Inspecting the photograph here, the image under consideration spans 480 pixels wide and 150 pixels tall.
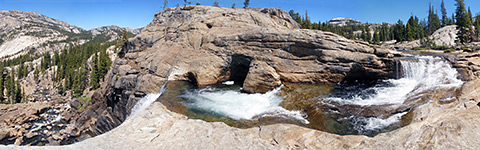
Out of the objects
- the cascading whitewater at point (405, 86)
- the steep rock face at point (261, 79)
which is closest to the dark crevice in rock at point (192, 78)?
the steep rock face at point (261, 79)

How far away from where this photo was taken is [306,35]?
21.9m

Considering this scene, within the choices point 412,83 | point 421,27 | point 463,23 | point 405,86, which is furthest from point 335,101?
point 421,27

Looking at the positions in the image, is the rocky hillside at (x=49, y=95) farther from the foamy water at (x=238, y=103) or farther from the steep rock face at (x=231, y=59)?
the foamy water at (x=238, y=103)

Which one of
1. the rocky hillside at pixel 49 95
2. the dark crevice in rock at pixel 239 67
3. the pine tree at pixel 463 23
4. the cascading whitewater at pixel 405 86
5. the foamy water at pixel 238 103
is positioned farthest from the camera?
the pine tree at pixel 463 23

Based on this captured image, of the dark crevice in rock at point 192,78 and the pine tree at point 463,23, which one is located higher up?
the pine tree at point 463,23

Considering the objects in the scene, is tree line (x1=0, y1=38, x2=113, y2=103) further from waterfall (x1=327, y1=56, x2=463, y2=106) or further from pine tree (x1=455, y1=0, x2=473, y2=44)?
pine tree (x1=455, y1=0, x2=473, y2=44)

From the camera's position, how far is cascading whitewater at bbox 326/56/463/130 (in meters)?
12.6

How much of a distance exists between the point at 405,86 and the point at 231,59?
16355 mm

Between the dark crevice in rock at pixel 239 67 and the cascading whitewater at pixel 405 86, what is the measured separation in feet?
34.3

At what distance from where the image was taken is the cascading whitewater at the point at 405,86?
41.5 feet

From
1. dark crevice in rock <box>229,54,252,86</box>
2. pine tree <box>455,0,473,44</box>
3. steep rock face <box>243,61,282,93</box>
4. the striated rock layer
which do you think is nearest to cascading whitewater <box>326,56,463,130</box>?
the striated rock layer

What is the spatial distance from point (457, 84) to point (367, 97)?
5.91 meters

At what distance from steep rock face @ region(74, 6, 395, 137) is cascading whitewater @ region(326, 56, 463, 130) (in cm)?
166

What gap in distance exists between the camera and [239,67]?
2623cm
